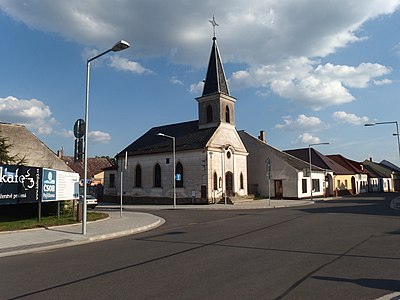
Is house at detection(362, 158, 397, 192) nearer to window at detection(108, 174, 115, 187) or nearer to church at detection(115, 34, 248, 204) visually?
church at detection(115, 34, 248, 204)

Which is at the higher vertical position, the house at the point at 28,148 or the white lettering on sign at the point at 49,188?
the house at the point at 28,148

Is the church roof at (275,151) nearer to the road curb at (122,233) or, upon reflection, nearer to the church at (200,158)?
the church at (200,158)

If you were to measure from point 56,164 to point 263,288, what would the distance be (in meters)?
19.7

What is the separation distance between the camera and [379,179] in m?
76.9

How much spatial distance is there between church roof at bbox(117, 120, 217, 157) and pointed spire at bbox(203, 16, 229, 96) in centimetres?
479

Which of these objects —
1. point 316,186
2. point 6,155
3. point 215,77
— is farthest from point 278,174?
point 6,155

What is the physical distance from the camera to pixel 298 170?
43688mm

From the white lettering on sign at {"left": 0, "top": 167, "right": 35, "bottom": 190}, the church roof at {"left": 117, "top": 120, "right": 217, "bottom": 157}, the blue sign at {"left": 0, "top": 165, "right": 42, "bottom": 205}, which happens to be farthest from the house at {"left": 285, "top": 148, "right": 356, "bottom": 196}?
the white lettering on sign at {"left": 0, "top": 167, "right": 35, "bottom": 190}

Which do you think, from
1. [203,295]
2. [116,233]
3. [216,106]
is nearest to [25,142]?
[116,233]

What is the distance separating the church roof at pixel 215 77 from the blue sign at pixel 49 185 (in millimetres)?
26546

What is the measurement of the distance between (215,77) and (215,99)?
308 cm

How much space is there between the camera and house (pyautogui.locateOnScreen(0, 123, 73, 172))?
21.7 m

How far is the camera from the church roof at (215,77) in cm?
4316

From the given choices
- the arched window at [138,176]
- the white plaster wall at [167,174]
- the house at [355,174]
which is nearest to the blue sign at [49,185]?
the white plaster wall at [167,174]
